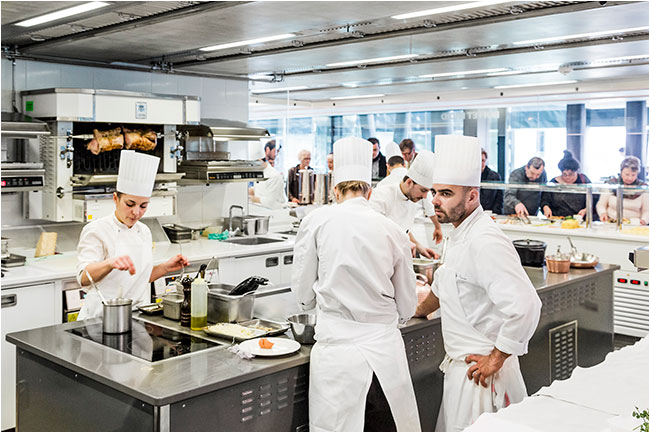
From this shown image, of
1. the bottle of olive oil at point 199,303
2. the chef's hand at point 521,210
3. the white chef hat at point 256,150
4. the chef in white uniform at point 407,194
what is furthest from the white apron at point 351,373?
the chef's hand at point 521,210

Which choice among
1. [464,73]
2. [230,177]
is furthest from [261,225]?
[464,73]

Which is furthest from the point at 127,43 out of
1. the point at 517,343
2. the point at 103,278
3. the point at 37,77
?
the point at 517,343

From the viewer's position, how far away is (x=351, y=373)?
2.74 meters

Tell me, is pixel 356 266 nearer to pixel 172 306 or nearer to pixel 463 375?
pixel 463 375

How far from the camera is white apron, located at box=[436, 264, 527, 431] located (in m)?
2.72

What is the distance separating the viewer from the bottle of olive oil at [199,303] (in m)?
2.99

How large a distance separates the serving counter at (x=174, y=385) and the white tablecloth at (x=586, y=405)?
83 centimetres

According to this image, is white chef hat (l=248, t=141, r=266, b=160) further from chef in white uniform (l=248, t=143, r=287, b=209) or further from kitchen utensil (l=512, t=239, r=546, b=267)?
kitchen utensil (l=512, t=239, r=546, b=267)

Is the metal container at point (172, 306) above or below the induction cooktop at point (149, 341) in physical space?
above

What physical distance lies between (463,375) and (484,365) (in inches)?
4.7

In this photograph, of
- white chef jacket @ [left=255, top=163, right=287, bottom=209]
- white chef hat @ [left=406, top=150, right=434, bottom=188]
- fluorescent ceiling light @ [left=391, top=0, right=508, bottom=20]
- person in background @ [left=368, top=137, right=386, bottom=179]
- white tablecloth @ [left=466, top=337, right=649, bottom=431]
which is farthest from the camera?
person in background @ [left=368, top=137, right=386, bottom=179]

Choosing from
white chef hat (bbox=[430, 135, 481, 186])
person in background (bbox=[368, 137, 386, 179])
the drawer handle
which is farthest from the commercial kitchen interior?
person in background (bbox=[368, 137, 386, 179])

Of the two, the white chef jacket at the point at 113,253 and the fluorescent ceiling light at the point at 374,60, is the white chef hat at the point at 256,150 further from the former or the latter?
the white chef jacket at the point at 113,253

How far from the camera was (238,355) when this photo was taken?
2680 mm
